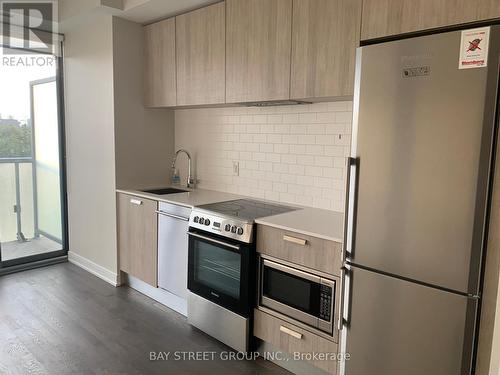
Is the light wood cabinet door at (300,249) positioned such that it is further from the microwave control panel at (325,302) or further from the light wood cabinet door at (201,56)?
the light wood cabinet door at (201,56)

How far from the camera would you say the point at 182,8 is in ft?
10.5

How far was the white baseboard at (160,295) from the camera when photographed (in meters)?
3.20

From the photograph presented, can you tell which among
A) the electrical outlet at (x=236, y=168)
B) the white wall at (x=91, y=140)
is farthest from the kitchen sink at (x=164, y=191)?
the electrical outlet at (x=236, y=168)

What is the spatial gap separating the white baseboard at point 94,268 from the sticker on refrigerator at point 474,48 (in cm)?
340

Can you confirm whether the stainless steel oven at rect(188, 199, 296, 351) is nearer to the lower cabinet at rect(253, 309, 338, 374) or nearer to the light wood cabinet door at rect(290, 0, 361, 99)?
the lower cabinet at rect(253, 309, 338, 374)

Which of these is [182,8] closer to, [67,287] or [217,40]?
[217,40]

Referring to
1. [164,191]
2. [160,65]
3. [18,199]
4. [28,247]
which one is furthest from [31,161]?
[160,65]

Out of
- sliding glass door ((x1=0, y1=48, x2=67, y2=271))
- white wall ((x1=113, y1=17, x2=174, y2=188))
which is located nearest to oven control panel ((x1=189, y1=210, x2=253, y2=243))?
white wall ((x1=113, y1=17, x2=174, y2=188))

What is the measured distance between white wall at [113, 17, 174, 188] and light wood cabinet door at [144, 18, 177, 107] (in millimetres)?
71

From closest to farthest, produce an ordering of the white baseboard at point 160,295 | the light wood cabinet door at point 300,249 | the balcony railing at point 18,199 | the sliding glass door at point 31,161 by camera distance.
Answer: the light wood cabinet door at point 300,249 → the white baseboard at point 160,295 → the sliding glass door at point 31,161 → the balcony railing at point 18,199

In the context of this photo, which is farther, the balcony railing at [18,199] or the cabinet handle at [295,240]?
the balcony railing at [18,199]

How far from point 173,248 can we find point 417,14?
233 cm

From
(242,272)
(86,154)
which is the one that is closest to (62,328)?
(242,272)

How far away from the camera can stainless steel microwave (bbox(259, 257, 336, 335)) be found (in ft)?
7.11
